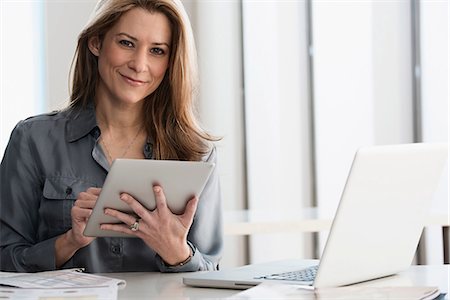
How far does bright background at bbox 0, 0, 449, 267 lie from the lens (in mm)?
4672

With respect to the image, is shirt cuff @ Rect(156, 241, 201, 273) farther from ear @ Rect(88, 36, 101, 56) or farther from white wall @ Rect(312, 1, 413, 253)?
white wall @ Rect(312, 1, 413, 253)

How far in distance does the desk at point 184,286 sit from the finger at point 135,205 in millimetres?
159

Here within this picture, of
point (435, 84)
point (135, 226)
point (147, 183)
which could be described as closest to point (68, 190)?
point (135, 226)

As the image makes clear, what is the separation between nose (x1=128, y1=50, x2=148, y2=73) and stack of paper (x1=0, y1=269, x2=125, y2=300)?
0.64 m

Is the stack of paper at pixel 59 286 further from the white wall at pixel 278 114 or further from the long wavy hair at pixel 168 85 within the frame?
the white wall at pixel 278 114

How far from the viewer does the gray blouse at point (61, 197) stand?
262 cm

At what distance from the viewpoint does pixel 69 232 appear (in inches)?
96.3

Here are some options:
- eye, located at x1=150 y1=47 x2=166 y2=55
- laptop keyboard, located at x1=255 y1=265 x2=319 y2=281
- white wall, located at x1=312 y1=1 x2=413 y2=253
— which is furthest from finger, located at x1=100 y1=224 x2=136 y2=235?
white wall, located at x1=312 y1=1 x2=413 y2=253

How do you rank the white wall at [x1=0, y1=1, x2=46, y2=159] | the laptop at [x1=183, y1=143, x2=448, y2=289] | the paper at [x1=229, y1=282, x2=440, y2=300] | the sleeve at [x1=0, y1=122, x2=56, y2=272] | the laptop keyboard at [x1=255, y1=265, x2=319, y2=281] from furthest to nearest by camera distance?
the white wall at [x1=0, y1=1, x2=46, y2=159] → the sleeve at [x1=0, y1=122, x2=56, y2=272] → the laptop keyboard at [x1=255, y1=265, x2=319, y2=281] → the laptop at [x1=183, y1=143, x2=448, y2=289] → the paper at [x1=229, y1=282, x2=440, y2=300]

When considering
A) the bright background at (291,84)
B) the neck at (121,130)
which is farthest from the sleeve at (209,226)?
the bright background at (291,84)

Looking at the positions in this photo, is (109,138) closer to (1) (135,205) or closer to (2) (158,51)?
(2) (158,51)

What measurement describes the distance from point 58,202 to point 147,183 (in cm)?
57

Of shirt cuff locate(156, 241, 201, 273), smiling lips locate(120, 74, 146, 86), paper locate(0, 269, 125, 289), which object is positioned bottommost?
shirt cuff locate(156, 241, 201, 273)

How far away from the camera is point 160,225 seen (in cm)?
229
